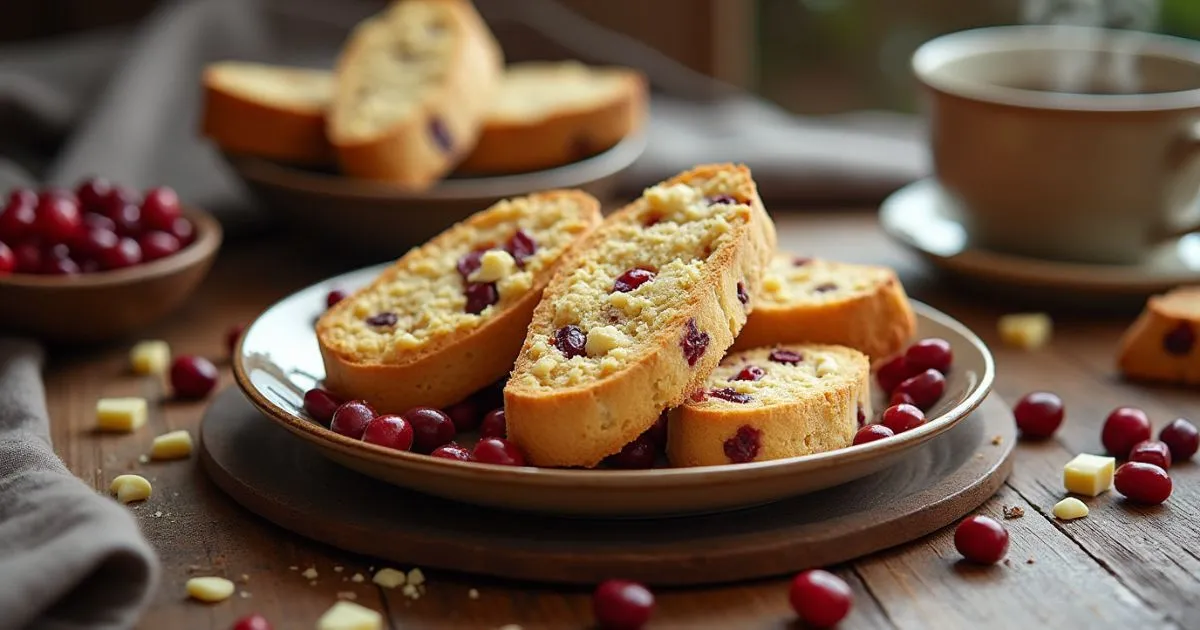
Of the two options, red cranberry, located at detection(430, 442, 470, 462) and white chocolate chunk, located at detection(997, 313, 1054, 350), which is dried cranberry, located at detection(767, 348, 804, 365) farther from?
white chocolate chunk, located at detection(997, 313, 1054, 350)

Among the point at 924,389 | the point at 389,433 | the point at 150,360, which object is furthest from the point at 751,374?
the point at 150,360

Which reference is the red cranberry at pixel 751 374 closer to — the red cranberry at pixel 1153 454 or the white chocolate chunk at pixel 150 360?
the red cranberry at pixel 1153 454

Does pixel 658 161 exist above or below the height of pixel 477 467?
below

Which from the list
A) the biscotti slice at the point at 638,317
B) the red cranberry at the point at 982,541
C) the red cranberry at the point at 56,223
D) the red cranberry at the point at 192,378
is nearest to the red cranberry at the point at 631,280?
the biscotti slice at the point at 638,317

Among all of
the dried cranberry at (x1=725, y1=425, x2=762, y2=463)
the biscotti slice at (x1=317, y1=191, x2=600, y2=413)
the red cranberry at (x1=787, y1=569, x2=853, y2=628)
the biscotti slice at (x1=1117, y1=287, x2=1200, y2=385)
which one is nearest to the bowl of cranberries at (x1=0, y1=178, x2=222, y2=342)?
the biscotti slice at (x1=317, y1=191, x2=600, y2=413)

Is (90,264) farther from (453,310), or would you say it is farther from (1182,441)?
(1182,441)

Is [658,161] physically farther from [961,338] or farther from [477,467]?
[477,467]

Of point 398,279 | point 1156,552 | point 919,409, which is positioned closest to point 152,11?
point 398,279

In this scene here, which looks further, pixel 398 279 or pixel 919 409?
pixel 398 279

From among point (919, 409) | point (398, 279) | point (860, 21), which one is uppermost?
point (398, 279)
